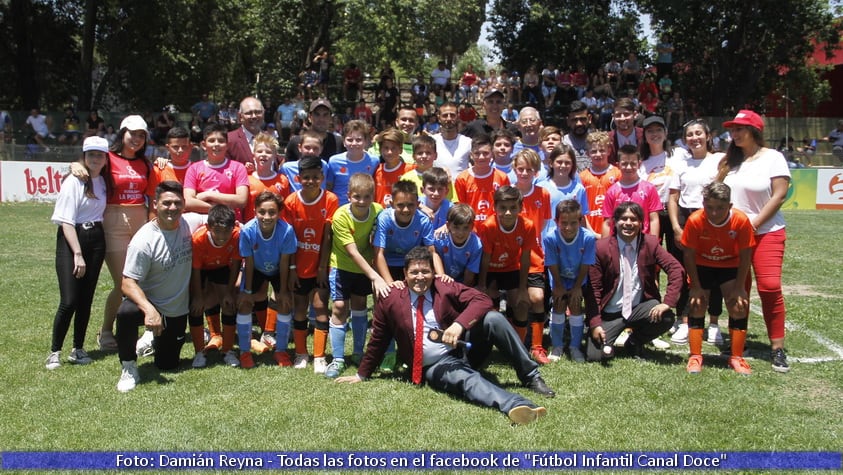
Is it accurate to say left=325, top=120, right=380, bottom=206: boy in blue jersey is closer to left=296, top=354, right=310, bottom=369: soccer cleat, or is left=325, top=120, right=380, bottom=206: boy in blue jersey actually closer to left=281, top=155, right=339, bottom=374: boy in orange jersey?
left=281, top=155, right=339, bottom=374: boy in orange jersey

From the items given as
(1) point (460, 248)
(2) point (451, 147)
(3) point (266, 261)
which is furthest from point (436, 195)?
(3) point (266, 261)

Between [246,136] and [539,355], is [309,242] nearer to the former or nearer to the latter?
[246,136]

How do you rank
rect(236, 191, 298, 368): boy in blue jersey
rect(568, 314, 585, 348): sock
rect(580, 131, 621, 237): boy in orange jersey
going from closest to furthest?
rect(236, 191, 298, 368): boy in blue jersey < rect(568, 314, 585, 348): sock < rect(580, 131, 621, 237): boy in orange jersey

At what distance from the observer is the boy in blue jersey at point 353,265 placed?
599 centimetres

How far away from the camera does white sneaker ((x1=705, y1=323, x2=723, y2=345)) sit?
6.96 meters

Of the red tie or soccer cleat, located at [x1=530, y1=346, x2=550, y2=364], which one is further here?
soccer cleat, located at [x1=530, y1=346, x2=550, y2=364]

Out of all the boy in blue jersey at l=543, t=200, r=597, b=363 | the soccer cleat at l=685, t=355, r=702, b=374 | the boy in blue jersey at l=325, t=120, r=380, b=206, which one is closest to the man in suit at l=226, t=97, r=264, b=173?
the boy in blue jersey at l=325, t=120, r=380, b=206

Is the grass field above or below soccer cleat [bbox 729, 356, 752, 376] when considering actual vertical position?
below

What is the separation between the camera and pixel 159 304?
19.7 ft

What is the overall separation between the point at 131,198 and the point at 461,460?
12.9 ft

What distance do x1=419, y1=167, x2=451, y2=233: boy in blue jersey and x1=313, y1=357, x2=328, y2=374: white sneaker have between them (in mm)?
1415

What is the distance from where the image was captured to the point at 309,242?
20.9 ft

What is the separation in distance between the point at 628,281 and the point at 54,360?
486 cm

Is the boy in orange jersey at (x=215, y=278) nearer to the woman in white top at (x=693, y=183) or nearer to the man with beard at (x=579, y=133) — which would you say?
the man with beard at (x=579, y=133)
